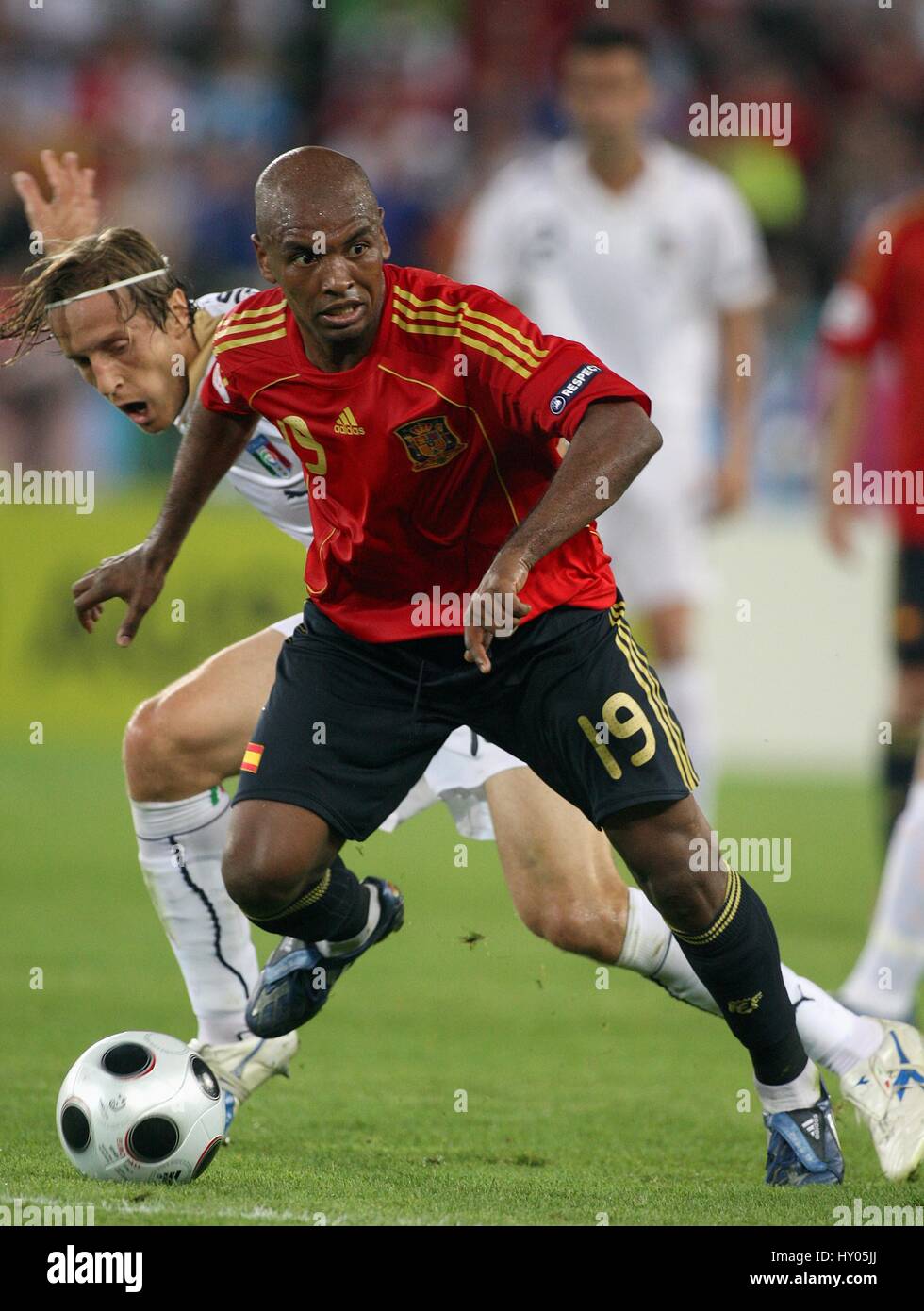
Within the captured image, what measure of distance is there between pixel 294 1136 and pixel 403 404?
1.75 metres

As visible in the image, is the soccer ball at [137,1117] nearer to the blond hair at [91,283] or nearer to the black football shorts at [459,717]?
the black football shorts at [459,717]

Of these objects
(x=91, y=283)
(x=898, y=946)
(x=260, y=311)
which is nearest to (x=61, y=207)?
(x=91, y=283)

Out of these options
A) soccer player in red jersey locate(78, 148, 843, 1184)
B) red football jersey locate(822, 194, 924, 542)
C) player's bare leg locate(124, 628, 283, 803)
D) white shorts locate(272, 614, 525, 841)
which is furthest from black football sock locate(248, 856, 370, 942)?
red football jersey locate(822, 194, 924, 542)

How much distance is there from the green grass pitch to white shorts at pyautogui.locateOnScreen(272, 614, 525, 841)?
428 mm

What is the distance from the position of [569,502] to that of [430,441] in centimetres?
39

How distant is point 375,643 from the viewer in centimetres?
403

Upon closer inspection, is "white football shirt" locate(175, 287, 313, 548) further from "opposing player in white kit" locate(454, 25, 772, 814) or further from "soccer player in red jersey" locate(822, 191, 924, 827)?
"opposing player in white kit" locate(454, 25, 772, 814)

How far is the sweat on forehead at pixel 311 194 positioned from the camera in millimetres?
3658

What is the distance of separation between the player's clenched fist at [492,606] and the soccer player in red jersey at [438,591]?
23 mm

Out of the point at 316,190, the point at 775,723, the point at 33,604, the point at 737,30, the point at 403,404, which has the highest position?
the point at 737,30

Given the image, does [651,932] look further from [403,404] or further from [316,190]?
[316,190]

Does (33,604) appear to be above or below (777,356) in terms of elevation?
below

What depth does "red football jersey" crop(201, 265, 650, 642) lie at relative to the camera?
12.1 feet
